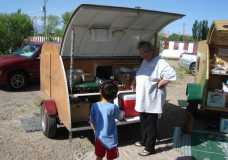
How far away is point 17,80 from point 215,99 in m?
6.48

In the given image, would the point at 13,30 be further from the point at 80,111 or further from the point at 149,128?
the point at 149,128

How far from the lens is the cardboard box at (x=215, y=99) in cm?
759

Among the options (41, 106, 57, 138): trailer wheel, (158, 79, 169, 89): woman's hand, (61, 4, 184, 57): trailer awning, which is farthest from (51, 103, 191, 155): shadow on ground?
(61, 4, 184, 57): trailer awning

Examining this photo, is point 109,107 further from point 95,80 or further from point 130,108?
point 95,80

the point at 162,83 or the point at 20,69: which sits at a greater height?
the point at 162,83

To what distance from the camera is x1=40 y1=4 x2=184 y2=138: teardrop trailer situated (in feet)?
19.5

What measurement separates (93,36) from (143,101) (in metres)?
1.88

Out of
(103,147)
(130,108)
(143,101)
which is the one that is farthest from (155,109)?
(103,147)

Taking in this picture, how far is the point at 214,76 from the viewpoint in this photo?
27.0 ft

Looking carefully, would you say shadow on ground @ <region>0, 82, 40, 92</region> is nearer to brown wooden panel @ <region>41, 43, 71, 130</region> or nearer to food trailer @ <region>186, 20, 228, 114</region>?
brown wooden panel @ <region>41, 43, 71, 130</region>

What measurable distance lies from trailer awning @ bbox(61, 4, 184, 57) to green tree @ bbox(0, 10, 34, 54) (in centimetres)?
1289

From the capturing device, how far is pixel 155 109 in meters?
5.52

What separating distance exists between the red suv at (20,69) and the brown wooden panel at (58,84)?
4359 mm

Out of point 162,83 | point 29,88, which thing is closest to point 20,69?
point 29,88
